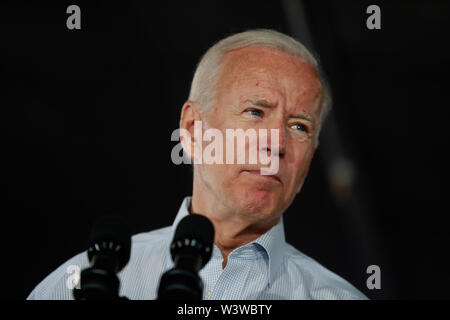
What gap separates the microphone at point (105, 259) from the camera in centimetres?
89

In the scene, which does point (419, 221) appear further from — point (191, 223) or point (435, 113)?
point (191, 223)

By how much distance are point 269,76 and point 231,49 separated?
17cm

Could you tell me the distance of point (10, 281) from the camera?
1.71 metres

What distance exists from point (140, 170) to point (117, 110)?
0.21 meters

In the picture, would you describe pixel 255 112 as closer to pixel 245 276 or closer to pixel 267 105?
pixel 267 105

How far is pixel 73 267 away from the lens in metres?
1.63

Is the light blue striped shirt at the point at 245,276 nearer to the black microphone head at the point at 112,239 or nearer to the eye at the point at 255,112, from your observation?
the eye at the point at 255,112

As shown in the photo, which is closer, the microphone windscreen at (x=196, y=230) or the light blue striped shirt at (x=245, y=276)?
the microphone windscreen at (x=196, y=230)

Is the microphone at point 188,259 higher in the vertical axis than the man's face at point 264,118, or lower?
lower

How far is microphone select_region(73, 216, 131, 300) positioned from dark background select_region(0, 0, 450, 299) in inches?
29.3

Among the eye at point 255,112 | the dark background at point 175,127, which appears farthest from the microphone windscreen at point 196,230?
the dark background at point 175,127

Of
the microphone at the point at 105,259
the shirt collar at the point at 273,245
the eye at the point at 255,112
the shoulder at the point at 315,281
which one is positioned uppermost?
the eye at the point at 255,112

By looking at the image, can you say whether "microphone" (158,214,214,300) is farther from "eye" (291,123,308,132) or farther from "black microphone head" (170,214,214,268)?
"eye" (291,123,308,132)

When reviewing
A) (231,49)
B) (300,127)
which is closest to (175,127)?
(231,49)
